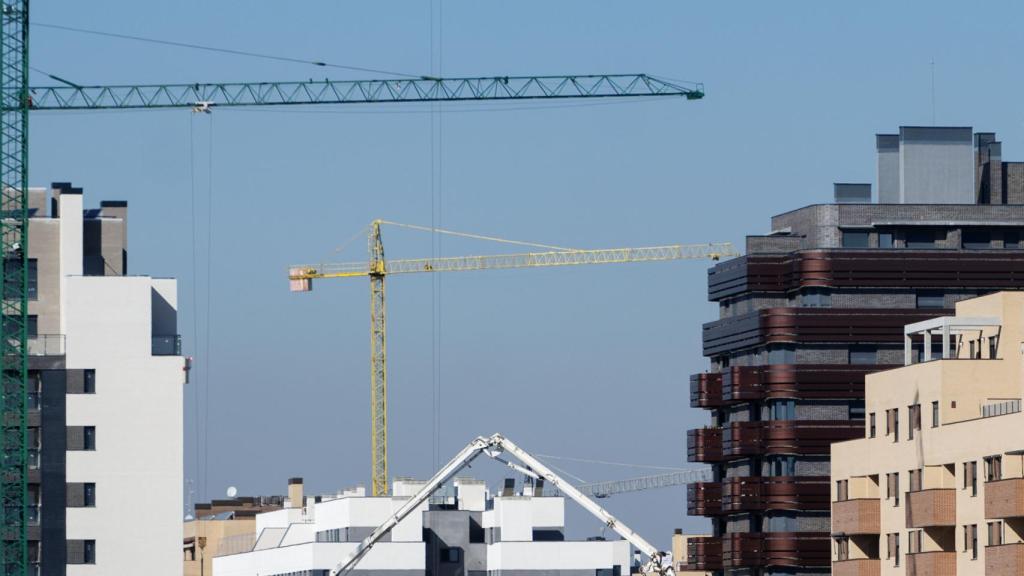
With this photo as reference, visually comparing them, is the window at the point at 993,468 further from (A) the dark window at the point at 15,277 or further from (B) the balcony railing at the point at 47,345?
(A) the dark window at the point at 15,277

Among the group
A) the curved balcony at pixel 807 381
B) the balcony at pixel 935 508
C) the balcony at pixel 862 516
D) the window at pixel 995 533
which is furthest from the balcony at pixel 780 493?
the window at pixel 995 533

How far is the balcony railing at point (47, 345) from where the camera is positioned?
176 meters

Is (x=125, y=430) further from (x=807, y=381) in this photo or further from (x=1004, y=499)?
(x=1004, y=499)

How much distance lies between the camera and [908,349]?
6137 inches

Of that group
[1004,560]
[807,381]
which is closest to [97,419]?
[807,381]

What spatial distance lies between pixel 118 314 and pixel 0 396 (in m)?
9.56

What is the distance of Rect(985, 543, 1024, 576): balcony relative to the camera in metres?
125

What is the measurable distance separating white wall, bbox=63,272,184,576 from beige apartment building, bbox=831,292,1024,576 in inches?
1810

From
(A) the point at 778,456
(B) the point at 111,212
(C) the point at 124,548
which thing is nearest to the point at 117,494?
(C) the point at 124,548

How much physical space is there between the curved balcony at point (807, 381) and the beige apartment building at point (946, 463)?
40132mm

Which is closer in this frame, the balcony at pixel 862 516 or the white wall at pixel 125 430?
the balcony at pixel 862 516

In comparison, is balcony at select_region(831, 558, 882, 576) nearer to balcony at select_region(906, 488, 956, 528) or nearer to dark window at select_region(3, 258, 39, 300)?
balcony at select_region(906, 488, 956, 528)

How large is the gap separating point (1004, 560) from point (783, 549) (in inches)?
2663

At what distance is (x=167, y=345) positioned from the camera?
587ft
